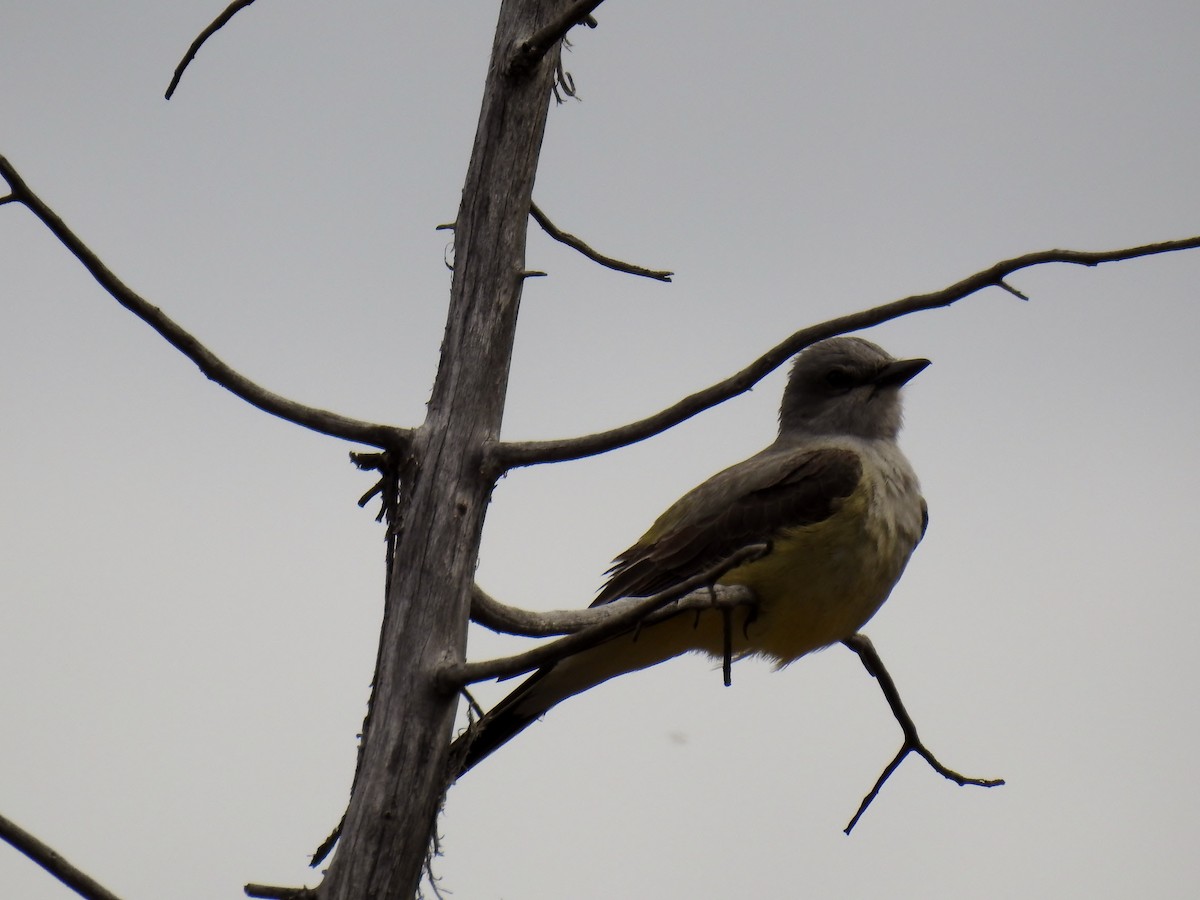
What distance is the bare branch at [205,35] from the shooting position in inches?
170

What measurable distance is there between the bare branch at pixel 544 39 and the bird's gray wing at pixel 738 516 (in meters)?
2.66

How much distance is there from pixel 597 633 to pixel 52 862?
4.43 feet

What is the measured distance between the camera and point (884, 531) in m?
6.32

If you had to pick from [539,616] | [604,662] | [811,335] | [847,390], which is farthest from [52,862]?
[847,390]

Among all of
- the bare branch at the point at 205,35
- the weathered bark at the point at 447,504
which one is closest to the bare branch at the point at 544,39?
the weathered bark at the point at 447,504

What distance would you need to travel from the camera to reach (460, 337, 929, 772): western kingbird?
5.95 meters

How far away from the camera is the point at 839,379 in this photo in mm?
7684

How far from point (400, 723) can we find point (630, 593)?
2.73m

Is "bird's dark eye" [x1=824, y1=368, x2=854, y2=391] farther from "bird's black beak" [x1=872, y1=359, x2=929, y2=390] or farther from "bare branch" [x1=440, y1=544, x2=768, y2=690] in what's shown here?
"bare branch" [x1=440, y1=544, x2=768, y2=690]

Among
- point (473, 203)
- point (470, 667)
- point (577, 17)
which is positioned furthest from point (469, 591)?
point (577, 17)

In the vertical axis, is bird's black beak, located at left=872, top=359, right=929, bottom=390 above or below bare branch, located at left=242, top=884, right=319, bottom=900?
above

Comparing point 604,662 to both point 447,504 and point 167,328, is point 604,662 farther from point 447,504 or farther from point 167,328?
point 167,328

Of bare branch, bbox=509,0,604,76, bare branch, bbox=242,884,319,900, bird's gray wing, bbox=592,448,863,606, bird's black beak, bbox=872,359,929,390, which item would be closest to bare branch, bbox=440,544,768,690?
bare branch, bbox=242,884,319,900

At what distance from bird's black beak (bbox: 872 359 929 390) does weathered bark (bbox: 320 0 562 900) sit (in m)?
3.64
